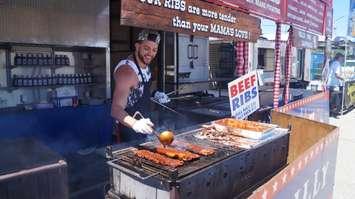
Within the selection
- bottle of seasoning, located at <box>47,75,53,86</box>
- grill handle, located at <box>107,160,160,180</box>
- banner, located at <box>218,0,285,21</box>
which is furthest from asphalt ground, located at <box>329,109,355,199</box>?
bottle of seasoning, located at <box>47,75,53,86</box>

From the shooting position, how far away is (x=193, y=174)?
221 centimetres

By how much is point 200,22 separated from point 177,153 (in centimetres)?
161

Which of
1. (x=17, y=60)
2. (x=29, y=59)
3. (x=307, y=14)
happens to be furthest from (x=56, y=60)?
(x=307, y=14)

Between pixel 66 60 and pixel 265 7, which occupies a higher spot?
pixel 265 7

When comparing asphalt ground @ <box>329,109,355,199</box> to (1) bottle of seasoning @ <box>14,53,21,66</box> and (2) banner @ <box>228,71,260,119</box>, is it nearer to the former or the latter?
(2) banner @ <box>228,71,260,119</box>

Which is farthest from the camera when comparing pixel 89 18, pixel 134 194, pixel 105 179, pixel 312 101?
pixel 312 101

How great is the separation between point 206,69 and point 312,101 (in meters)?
3.72

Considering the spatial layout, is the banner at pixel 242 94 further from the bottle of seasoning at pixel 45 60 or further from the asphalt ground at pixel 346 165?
the bottle of seasoning at pixel 45 60

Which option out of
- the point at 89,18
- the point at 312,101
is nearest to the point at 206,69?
the point at 312,101

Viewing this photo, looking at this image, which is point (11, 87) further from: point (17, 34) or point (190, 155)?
point (190, 155)

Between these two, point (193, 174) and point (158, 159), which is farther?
point (158, 159)

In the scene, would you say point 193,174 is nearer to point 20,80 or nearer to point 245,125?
point 245,125

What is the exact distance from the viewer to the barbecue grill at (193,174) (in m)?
2.15

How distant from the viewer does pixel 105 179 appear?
134 inches
